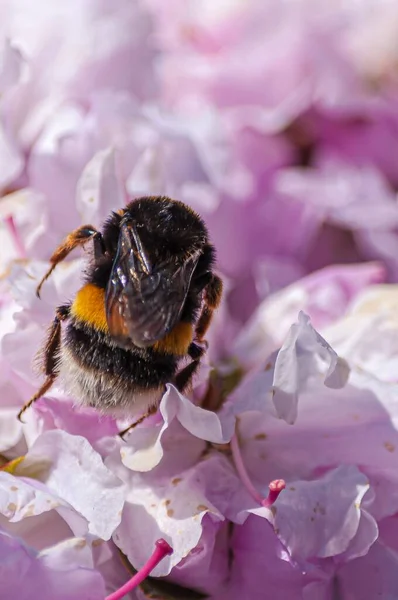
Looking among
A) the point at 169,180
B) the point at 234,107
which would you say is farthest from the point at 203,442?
the point at 234,107

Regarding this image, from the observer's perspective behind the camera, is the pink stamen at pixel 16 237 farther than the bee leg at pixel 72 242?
Yes

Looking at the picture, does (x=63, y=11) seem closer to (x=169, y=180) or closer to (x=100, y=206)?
(x=169, y=180)

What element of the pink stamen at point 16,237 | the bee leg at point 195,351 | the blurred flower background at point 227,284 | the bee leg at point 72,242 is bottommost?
the blurred flower background at point 227,284

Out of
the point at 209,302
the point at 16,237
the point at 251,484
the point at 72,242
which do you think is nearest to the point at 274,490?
the point at 251,484

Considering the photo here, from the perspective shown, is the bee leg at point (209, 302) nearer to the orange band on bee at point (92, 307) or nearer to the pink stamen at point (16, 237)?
the orange band on bee at point (92, 307)

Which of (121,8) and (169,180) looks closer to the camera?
(169,180)

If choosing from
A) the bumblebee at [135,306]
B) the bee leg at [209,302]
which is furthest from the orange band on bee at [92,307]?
the bee leg at [209,302]

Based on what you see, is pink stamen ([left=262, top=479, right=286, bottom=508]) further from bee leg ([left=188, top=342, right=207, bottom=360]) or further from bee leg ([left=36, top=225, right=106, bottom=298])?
bee leg ([left=36, top=225, right=106, bottom=298])
